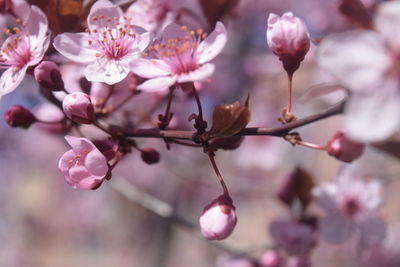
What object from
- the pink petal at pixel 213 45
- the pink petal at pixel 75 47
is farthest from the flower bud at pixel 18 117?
the pink petal at pixel 213 45

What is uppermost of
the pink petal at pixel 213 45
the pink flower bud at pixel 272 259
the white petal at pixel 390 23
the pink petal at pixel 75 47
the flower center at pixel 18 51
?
the white petal at pixel 390 23

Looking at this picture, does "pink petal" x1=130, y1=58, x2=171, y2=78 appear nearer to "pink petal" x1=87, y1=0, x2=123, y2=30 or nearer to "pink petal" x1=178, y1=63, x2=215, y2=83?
"pink petal" x1=178, y1=63, x2=215, y2=83

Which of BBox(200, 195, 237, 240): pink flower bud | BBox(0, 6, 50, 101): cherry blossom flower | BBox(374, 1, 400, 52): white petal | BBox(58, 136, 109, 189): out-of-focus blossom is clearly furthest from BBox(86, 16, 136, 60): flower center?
BBox(374, 1, 400, 52): white petal

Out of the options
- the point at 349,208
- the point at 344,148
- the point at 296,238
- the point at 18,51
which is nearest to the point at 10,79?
the point at 18,51

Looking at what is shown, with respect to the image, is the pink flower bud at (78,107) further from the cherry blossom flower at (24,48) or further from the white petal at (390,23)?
the white petal at (390,23)

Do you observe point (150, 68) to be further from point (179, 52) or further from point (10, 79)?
point (10, 79)
